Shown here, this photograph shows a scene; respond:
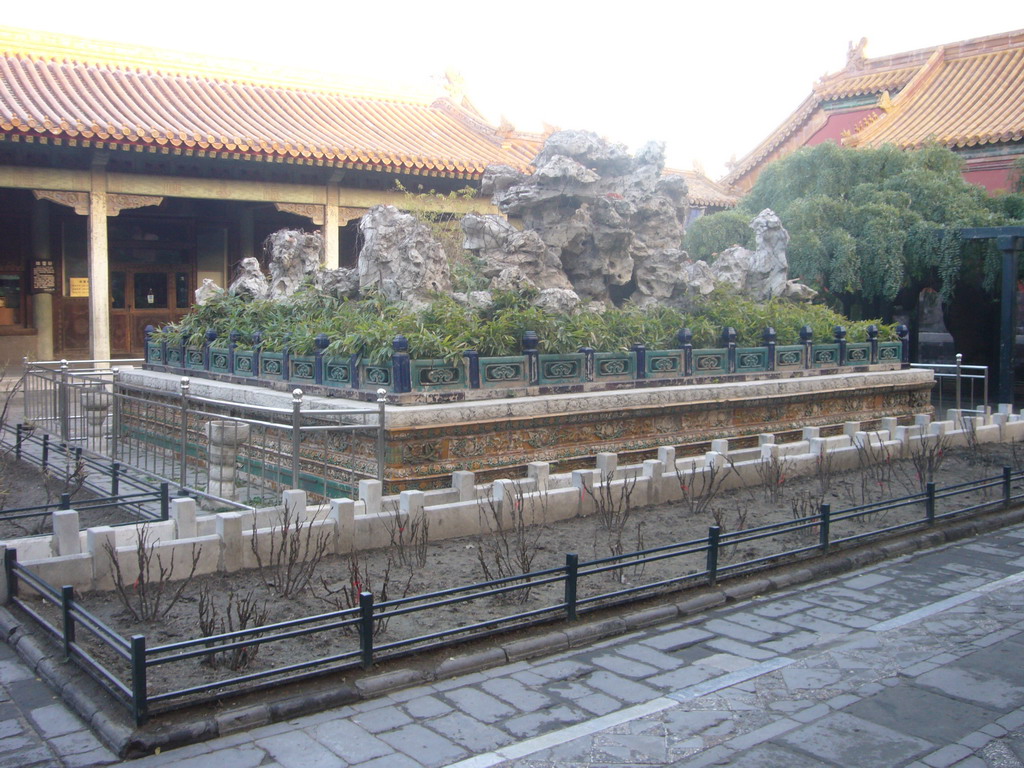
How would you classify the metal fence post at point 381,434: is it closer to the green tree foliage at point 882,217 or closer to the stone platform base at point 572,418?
the stone platform base at point 572,418

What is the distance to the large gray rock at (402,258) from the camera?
11.9 meters

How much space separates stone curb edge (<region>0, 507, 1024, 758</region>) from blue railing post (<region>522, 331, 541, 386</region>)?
3772 mm

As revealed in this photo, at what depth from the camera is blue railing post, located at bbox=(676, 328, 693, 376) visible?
1215 cm

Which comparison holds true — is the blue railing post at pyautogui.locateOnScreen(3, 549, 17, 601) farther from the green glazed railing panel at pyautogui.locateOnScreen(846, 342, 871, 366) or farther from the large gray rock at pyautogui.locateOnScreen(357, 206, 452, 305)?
the green glazed railing panel at pyautogui.locateOnScreen(846, 342, 871, 366)

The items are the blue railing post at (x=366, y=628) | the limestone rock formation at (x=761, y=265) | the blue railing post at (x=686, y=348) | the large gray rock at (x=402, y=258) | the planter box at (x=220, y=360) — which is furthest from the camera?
the limestone rock formation at (x=761, y=265)

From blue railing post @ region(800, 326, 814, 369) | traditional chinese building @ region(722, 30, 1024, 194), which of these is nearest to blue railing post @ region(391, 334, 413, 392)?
blue railing post @ region(800, 326, 814, 369)

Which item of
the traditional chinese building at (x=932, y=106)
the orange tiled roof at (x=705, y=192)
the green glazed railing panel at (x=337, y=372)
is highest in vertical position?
the traditional chinese building at (x=932, y=106)

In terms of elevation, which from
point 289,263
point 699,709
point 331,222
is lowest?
point 699,709

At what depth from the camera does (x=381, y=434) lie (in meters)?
9.05

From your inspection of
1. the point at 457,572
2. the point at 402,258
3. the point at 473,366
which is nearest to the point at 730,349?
the point at 473,366

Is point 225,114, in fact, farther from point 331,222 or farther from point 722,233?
point 722,233

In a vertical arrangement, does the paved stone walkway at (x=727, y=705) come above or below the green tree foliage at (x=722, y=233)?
below

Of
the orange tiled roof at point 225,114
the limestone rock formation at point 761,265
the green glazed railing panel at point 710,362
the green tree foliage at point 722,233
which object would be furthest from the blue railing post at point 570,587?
the green tree foliage at point 722,233

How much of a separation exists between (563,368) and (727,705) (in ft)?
19.4
